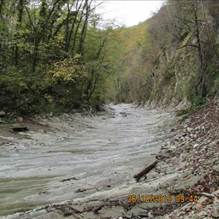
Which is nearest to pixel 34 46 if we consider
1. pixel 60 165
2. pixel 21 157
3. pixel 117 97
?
pixel 21 157

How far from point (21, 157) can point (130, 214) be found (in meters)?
8.53

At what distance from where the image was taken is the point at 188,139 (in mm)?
13922

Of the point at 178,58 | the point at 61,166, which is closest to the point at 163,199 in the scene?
the point at 61,166

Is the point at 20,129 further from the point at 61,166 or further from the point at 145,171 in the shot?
the point at 145,171

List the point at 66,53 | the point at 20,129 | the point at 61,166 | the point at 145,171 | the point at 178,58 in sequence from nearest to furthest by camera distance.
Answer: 1. the point at 145,171
2. the point at 61,166
3. the point at 20,129
4. the point at 66,53
5. the point at 178,58

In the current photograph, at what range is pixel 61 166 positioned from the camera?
499 inches
